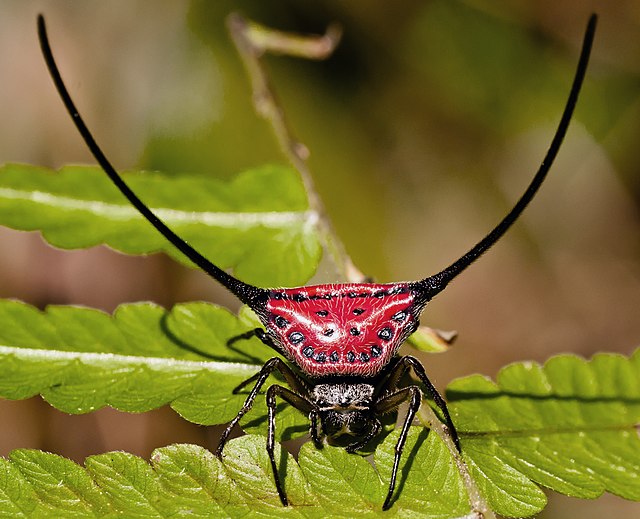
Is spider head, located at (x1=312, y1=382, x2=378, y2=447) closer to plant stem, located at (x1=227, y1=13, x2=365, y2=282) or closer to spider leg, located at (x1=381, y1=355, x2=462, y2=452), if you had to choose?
spider leg, located at (x1=381, y1=355, x2=462, y2=452)

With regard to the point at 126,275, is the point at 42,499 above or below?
below

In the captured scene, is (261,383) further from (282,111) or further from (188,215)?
(282,111)

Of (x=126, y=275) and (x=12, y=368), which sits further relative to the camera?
(x=126, y=275)

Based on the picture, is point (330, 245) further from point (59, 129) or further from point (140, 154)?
point (59, 129)

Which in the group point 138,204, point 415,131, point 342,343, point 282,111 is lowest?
point 342,343

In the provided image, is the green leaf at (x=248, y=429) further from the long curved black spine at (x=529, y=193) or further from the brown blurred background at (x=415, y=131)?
the brown blurred background at (x=415, y=131)

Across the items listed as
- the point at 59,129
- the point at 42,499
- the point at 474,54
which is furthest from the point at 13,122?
the point at 42,499

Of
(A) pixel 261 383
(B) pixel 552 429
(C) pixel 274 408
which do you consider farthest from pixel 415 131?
(C) pixel 274 408
